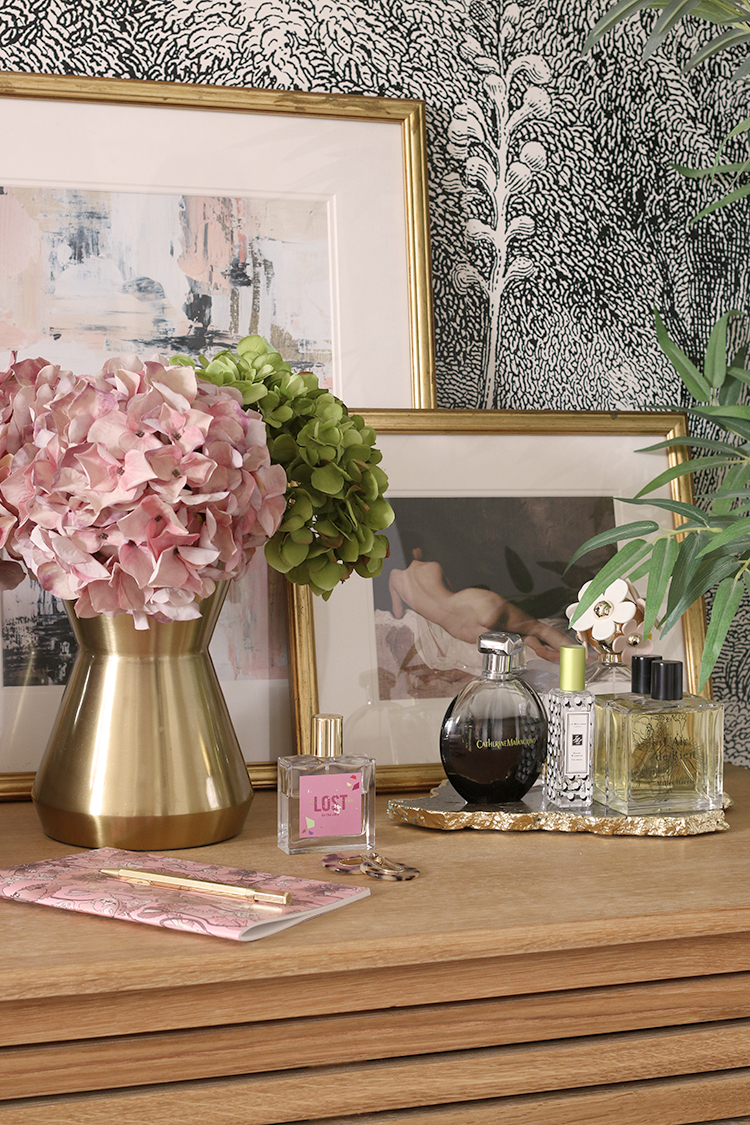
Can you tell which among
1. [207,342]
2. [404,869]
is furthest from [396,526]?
[404,869]

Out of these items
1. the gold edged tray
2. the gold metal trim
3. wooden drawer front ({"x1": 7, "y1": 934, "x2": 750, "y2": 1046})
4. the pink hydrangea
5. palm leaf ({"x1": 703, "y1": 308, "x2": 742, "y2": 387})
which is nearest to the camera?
wooden drawer front ({"x1": 7, "y1": 934, "x2": 750, "y2": 1046})

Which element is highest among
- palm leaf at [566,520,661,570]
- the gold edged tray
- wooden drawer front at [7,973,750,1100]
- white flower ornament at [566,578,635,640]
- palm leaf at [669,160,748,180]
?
palm leaf at [669,160,748,180]

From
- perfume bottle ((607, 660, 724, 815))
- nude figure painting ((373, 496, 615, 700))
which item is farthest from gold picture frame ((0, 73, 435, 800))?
perfume bottle ((607, 660, 724, 815))

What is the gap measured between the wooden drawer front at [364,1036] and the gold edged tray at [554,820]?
16 cm

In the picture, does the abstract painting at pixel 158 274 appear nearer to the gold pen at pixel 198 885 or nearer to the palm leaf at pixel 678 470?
the palm leaf at pixel 678 470

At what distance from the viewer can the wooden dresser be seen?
55 cm

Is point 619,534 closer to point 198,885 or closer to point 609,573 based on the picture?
point 609,573

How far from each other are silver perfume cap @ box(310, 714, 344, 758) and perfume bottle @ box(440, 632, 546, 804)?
0.12m

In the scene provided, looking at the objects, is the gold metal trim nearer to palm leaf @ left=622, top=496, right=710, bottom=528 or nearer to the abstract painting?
the abstract painting

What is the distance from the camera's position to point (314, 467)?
0.81 m

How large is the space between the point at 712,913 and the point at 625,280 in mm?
793

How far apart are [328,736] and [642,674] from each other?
0.95 ft

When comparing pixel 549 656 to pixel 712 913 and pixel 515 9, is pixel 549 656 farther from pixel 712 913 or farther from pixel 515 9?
pixel 515 9

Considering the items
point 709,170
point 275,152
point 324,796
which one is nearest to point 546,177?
point 709,170
